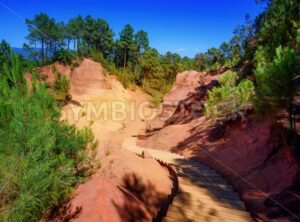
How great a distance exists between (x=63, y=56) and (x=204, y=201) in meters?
31.4

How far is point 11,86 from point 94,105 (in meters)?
23.2

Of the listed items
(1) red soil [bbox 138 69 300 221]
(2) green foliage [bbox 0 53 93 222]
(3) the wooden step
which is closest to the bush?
(1) red soil [bbox 138 69 300 221]

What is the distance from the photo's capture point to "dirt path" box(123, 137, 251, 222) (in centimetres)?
700

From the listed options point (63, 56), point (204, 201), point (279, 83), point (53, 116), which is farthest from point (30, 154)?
point (63, 56)

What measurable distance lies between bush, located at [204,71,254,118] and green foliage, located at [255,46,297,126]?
15.2 ft

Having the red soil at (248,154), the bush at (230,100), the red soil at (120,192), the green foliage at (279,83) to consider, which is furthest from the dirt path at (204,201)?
the bush at (230,100)

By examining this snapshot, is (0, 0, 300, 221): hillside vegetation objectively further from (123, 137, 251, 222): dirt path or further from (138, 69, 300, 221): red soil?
(123, 137, 251, 222): dirt path

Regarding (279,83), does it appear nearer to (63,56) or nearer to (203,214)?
(203,214)

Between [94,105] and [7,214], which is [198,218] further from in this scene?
[94,105]

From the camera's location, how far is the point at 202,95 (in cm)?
2862

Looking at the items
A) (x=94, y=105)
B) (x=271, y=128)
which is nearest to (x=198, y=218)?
(x=271, y=128)

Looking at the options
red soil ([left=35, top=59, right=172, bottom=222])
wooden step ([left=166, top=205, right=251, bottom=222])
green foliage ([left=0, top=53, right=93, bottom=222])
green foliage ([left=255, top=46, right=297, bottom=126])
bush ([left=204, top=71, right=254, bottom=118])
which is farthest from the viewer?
bush ([left=204, top=71, right=254, bottom=118])

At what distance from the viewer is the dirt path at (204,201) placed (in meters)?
7.00

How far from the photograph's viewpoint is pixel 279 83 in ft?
29.1
